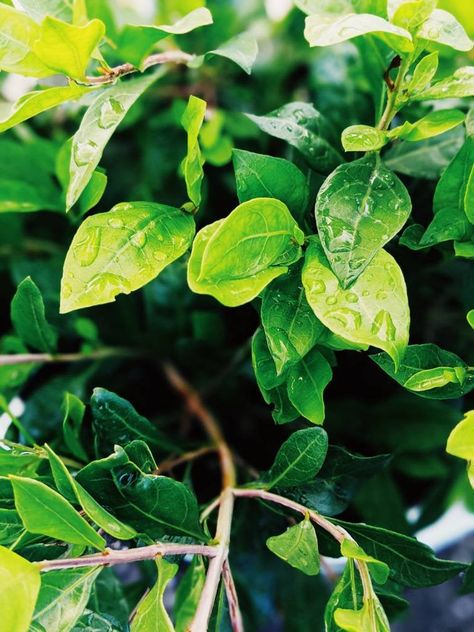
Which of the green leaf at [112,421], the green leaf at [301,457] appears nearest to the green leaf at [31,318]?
the green leaf at [112,421]

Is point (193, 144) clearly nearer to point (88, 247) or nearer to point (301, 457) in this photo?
point (88, 247)

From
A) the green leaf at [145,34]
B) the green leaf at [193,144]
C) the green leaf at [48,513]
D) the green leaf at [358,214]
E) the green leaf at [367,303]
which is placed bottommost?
the green leaf at [48,513]

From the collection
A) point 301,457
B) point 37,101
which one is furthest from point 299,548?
A: point 37,101

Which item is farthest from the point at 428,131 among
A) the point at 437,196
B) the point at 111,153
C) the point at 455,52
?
the point at 111,153

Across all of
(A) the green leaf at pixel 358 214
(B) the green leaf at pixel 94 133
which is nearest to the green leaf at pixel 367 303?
(A) the green leaf at pixel 358 214

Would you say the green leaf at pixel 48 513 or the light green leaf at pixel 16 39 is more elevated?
the light green leaf at pixel 16 39

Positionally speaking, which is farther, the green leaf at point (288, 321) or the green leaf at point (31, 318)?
the green leaf at point (31, 318)

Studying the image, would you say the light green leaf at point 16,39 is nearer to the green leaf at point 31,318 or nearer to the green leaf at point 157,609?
the green leaf at point 31,318
